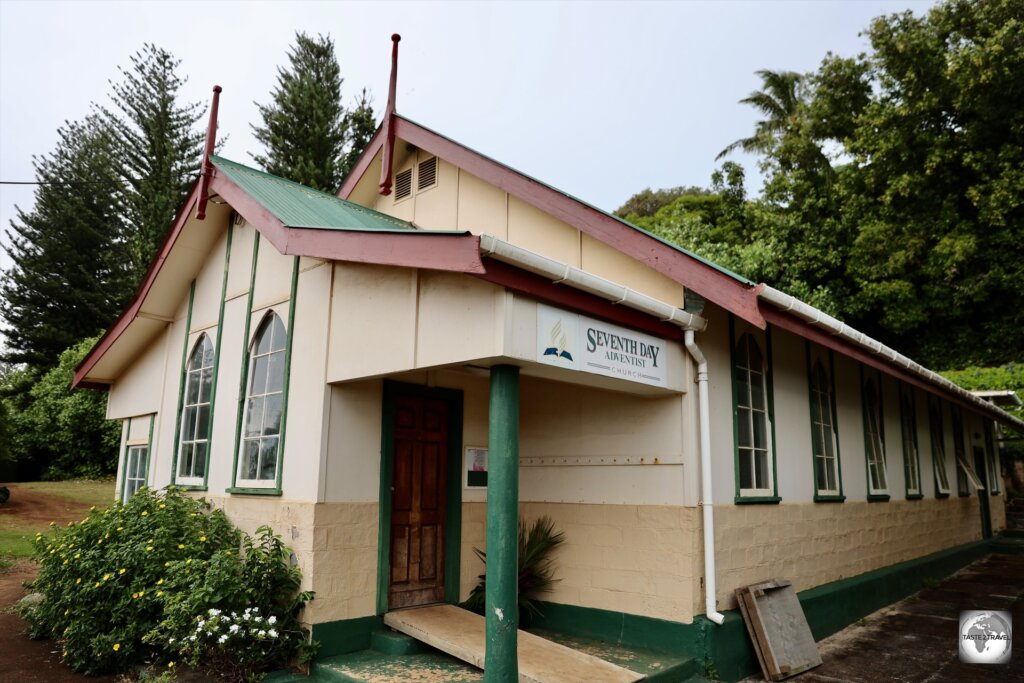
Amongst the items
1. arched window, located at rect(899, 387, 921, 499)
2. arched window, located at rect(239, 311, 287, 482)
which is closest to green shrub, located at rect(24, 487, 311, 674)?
arched window, located at rect(239, 311, 287, 482)

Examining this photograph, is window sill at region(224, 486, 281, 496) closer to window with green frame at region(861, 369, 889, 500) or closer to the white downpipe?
the white downpipe

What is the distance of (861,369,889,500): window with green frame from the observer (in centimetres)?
1000

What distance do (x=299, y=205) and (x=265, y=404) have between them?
6.67 ft

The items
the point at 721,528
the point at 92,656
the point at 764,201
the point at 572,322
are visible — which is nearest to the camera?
the point at 572,322

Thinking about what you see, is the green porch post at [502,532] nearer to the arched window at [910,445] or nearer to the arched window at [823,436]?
the arched window at [823,436]

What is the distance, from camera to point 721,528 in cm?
646

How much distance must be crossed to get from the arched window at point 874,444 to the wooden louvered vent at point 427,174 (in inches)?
262

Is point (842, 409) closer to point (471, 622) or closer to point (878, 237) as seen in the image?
point (471, 622)

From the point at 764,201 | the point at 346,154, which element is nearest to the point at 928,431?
the point at 764,201

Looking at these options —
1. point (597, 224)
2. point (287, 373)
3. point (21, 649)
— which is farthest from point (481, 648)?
point (21, 649)

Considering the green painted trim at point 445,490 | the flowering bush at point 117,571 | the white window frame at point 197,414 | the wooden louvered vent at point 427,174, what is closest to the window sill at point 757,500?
the green painted trim at point 445,490

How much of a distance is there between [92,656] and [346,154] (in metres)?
23.9

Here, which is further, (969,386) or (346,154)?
(346,154)

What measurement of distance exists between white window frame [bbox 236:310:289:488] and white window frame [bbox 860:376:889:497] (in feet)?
25.3
